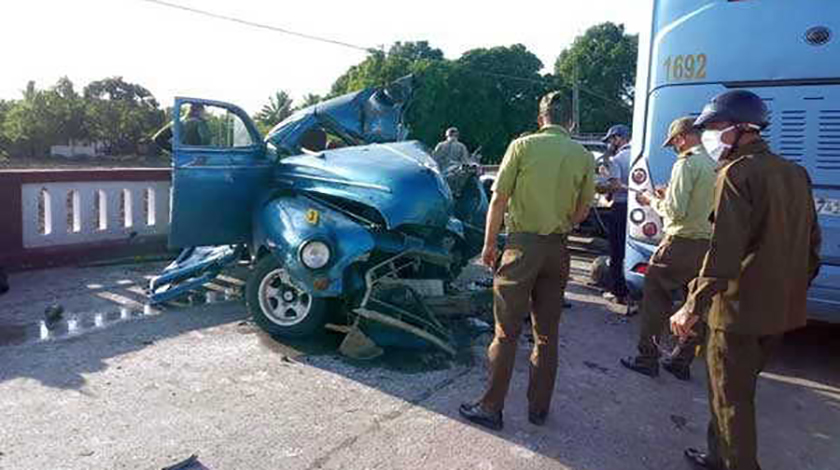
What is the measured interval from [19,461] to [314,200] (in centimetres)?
286

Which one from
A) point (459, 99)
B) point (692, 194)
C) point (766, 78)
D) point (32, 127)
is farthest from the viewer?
point (32, 127)

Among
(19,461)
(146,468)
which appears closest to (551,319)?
(146,468)

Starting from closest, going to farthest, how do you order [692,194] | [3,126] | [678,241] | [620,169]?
[692,194], [678,241], [620,169], [3,126]

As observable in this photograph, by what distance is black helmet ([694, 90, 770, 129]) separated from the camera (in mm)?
2900

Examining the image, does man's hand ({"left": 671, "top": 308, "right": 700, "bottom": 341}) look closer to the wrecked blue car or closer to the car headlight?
the wrecked blue car

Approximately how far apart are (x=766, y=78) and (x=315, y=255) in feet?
12.0

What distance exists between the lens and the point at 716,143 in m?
3.07

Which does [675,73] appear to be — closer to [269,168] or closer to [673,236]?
[673,236]

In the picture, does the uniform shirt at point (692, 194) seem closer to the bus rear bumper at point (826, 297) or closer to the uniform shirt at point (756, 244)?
the bus rear bumper at point (826, 297)

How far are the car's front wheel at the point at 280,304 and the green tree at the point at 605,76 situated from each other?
47.2 meters

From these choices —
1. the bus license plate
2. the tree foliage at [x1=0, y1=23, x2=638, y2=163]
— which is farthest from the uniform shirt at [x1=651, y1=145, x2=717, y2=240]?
the tree foliage at [x1=0, y1=23, x2=638, y2=163]

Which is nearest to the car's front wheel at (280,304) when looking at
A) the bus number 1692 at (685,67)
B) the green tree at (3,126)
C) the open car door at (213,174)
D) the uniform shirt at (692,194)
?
the open car door at (213,174)

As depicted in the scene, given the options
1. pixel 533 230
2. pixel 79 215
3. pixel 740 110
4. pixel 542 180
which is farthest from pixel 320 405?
pixel 79 215

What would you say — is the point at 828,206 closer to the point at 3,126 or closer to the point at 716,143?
the point at 716,143
